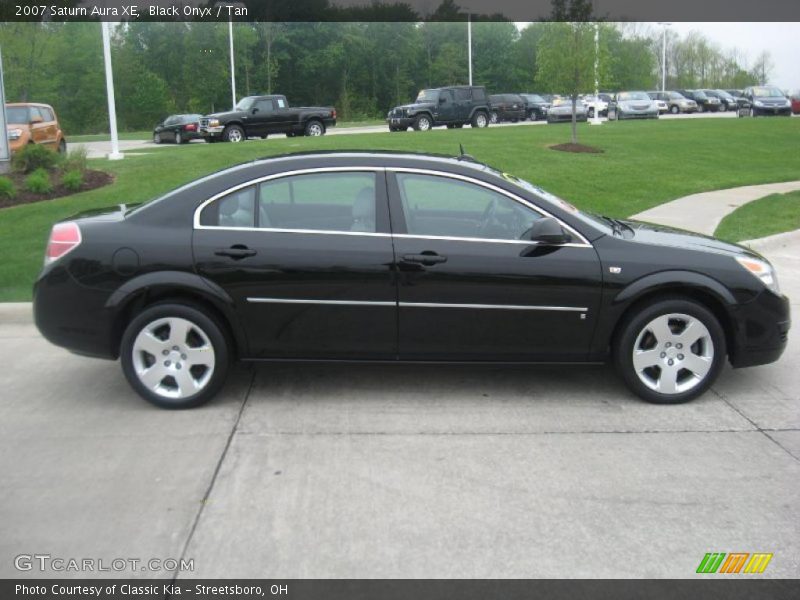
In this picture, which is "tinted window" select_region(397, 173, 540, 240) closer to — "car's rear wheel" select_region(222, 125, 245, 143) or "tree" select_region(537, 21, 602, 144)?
"tree" select_region(537, 21, 602, 144)

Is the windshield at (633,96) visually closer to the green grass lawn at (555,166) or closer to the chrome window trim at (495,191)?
the green grass lawn at (555,166)

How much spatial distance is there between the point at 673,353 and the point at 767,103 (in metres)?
44.1

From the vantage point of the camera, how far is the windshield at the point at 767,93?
45247 millimetres

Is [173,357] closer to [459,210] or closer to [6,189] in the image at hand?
[459,210]

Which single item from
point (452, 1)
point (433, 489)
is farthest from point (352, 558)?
point (452, 1)

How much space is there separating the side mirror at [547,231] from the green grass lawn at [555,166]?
5.43 meters

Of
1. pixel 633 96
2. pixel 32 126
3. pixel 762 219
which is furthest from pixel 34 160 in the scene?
pixel 633 96

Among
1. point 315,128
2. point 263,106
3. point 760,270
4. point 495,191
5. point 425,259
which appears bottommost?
point 760,270

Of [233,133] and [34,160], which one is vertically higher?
[233,133]

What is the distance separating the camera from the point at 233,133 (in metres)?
29.3

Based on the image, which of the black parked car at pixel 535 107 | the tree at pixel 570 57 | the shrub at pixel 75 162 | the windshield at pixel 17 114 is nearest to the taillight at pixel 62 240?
the shrub at pixel 75 162

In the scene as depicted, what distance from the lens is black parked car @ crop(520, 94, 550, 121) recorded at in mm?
47188

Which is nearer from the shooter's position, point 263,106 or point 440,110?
point 263,106
